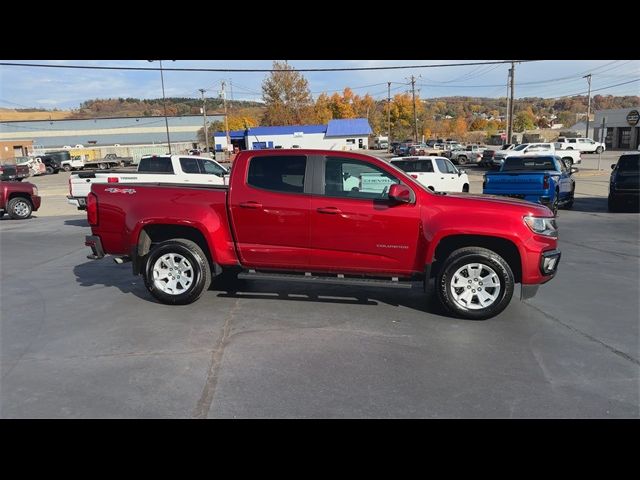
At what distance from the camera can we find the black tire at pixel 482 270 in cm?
535

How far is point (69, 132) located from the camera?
96.9 metres

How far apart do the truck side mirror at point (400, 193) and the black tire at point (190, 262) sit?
2.43 metres

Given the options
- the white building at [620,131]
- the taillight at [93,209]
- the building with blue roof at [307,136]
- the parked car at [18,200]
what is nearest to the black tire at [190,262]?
the taillight at [93,209]

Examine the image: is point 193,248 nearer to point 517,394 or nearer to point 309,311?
point 309,311

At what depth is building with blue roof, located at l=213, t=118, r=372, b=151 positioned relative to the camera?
219ft

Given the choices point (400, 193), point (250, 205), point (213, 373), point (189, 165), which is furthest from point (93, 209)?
point (189, 165)

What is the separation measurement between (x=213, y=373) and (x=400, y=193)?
279cm

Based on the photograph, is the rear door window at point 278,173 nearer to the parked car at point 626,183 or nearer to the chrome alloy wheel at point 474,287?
the chrome alloy wheel at point 474,287

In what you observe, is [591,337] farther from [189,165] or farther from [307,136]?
[307,136]

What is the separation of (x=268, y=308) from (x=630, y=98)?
21211 cm

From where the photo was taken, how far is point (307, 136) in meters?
69.2
